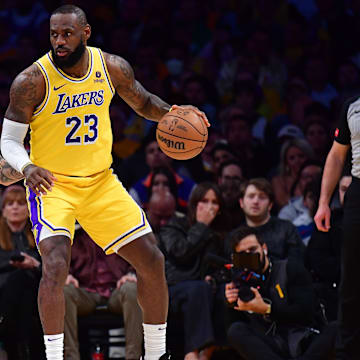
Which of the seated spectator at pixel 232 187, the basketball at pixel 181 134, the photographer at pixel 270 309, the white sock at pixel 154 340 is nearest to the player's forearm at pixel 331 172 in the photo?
the basketball at pixel 181 134

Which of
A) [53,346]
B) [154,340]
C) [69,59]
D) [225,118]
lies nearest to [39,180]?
[69,59]

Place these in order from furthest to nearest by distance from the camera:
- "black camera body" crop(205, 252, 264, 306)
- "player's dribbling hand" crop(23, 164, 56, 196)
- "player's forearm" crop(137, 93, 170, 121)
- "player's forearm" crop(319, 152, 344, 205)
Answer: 1. "black camera body" crop(205, 252, 264, 306)
2. "player's forearm" crop(137, 93, 170, 121)
3. "player's forearm" crop(319, 152, 344, 205)
4. "player's dribbling hand" crop(23, 164, 56, 196)

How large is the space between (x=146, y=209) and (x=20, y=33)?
12.6 ft

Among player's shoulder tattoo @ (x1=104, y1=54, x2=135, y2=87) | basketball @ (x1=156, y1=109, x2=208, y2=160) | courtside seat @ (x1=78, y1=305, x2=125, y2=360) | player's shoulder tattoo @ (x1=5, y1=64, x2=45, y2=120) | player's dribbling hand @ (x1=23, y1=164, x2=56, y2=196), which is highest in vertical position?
player's shoulder tattoo @ (x1=104, y1=54, x2=135, y2=87)

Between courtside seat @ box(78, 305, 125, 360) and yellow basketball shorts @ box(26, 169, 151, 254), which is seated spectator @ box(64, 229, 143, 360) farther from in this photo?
yellow basketball shorts @ box(26, 169, 151, 254)

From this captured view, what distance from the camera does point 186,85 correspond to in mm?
8641

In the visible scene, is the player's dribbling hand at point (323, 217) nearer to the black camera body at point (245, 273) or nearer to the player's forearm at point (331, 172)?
the player's forearm at point (331, 172)

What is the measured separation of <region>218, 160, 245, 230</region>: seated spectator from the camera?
22.8 ft

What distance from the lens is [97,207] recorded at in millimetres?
4527

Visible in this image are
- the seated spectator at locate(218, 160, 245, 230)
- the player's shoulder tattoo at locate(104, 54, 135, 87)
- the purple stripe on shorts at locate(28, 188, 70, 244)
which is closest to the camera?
the purple stripe on shorts at locate(28, 188, 70, 244)

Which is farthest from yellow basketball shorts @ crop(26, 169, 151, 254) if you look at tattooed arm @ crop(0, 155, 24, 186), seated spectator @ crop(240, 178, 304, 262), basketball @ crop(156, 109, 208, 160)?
seated spectator @ crop(240, 178, 304, 262)

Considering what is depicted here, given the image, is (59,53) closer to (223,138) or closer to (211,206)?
(211,206)

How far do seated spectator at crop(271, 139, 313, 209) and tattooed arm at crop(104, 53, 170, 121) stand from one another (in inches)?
107

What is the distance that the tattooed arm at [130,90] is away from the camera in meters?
4.73
